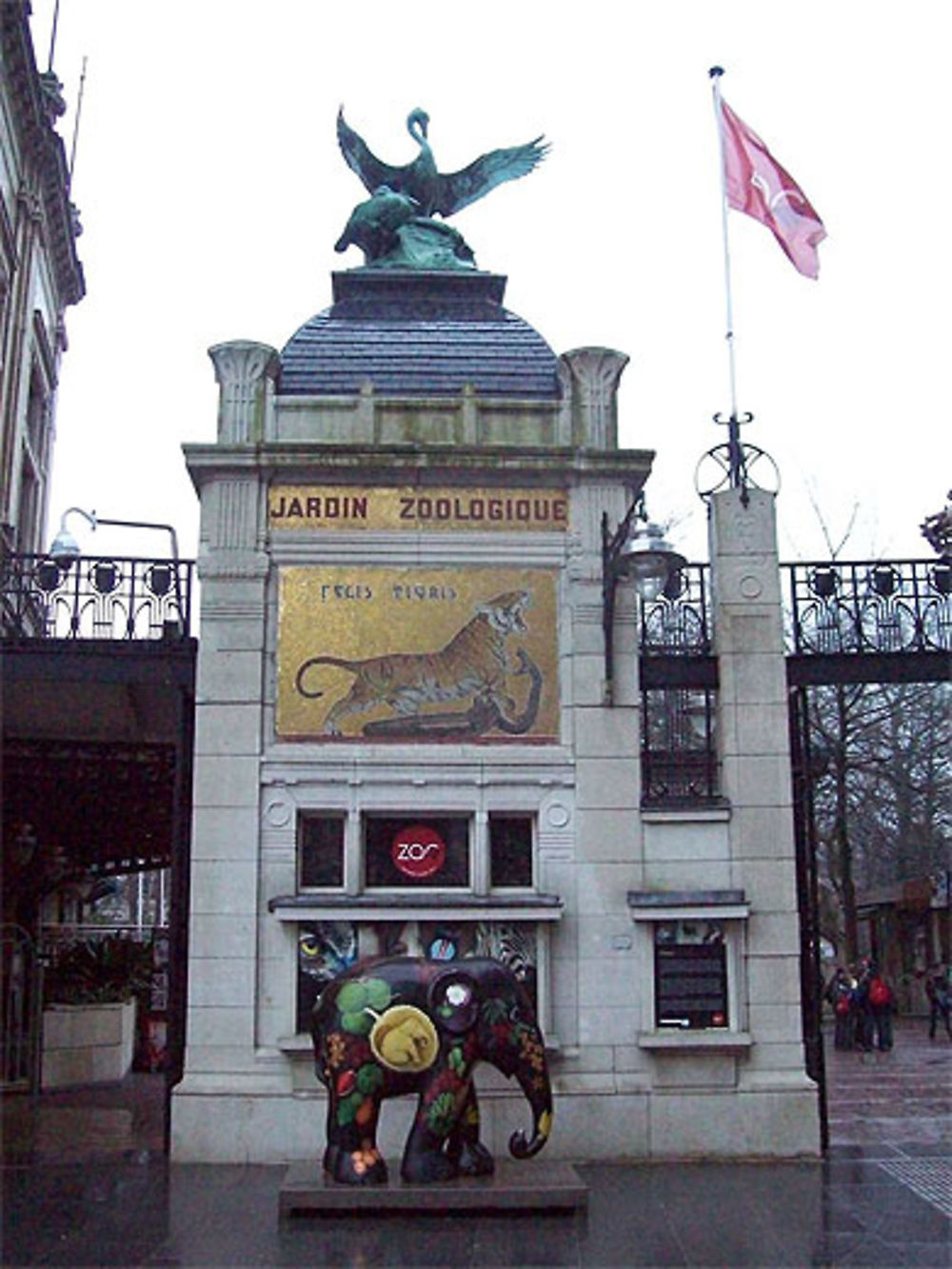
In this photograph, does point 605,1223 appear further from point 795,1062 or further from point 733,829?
point 733,829

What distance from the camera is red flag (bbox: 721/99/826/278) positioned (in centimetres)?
1609

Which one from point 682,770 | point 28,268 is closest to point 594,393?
point 682,770

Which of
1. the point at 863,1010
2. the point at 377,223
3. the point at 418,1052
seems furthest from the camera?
the point at 863,1010

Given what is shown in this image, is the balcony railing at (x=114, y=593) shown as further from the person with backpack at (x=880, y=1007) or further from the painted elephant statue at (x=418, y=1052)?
the person with backpack at (x=880, y=1007)

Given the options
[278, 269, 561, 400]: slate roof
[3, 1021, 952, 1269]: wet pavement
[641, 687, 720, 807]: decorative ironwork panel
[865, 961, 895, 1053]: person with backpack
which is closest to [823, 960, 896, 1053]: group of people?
[865, 961, 895, 1053]: person with backpack

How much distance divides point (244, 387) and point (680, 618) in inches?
219

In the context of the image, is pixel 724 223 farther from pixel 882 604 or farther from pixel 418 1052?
pixel 418 1052

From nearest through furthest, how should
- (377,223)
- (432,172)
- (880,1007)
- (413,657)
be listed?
(413,657)
(377,223)
(432,172)
(880,1007)

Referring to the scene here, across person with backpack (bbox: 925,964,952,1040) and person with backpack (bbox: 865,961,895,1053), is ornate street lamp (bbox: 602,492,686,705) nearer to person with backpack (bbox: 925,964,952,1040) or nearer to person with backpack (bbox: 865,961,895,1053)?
person with backpack (bbox: 865,961,895,1053)

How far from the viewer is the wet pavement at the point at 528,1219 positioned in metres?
9.71

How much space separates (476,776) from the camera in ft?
47.4

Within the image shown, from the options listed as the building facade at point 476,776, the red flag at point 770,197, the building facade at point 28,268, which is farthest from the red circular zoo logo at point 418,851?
the building facade at point 28,268

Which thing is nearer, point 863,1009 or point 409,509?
point 409,509

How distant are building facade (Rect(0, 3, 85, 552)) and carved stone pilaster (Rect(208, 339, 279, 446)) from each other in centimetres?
675
